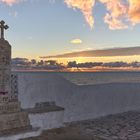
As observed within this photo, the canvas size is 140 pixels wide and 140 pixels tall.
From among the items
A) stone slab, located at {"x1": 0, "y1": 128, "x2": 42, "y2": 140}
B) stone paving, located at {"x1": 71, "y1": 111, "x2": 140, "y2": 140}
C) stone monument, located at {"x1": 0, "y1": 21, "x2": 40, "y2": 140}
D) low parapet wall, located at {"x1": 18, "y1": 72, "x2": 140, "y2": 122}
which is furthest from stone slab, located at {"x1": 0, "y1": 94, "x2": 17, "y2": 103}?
stone paving, located at {"x1": 71, "y1": 111, "x2": 140, "y2": 140}

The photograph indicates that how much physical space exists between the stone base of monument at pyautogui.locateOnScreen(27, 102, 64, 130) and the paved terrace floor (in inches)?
21.5

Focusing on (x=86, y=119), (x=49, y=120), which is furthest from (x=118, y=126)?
(x=49, y=120)

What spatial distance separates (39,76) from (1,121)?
459 cm

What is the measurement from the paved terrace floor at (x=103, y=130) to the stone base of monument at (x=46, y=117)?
0.55 meters

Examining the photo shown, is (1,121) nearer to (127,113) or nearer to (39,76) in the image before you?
(39,76)

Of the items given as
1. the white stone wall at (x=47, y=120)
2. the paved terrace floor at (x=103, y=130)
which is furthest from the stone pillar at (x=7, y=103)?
the white stone wall at (x=47, y=120)

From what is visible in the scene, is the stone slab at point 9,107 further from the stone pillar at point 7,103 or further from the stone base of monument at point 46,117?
the stone base of monument at point 46,117

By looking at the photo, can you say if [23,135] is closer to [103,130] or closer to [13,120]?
[13,120]

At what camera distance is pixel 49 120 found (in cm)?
1216

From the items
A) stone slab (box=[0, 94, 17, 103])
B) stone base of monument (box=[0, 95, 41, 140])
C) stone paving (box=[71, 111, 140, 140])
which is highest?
stone slab (box=[0, 94, 17, 103])

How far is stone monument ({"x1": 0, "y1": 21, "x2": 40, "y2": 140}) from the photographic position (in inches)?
394

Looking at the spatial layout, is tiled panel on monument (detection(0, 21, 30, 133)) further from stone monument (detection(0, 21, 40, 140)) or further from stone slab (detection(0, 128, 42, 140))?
stone slab (detection(0, 128, 42, 140))

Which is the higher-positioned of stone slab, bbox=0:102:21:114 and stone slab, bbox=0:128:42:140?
stone slab, bbox=0:102:21:114

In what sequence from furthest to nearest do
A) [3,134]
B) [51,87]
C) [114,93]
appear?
[114,93] → [51,87] → [3,134]
